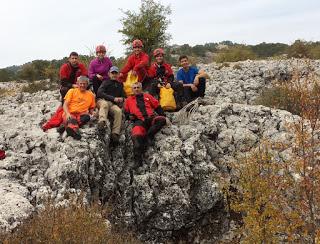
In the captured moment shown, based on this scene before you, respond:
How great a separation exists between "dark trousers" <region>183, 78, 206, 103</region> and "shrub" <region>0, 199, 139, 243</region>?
6678 millimetres

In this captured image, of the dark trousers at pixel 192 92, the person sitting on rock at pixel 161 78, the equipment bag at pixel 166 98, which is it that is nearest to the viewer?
the equipment bag at pixel 166 98

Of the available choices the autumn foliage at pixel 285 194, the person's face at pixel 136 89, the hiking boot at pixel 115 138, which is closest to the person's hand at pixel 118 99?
the person's face at pixel 136 89

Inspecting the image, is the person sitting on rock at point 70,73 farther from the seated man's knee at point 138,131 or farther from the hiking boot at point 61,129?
the seated man's knee at point 138,131

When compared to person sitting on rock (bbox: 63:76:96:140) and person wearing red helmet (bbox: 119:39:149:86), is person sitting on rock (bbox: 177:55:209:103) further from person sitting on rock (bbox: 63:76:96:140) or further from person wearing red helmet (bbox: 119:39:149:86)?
person sitting on rock (bbox: 63:76:96:140)

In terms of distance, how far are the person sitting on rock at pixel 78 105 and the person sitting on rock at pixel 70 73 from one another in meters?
0.86

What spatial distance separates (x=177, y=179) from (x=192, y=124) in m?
2.21

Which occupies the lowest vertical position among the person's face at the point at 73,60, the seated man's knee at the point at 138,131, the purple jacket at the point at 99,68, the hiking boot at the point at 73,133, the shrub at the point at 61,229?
the shrub at the point at 61,229

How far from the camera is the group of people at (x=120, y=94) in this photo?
1117 centimetres

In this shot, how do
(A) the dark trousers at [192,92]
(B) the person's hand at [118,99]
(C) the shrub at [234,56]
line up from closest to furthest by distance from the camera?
1. (B) the person's hand at [118,99]
2. (A) the dark trousers at [192,92]
3. (C) the shrub at [234,56]

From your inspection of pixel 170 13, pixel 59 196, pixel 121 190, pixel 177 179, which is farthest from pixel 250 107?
pixel 170 13

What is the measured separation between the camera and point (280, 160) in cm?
1187

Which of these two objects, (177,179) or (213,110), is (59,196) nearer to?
(177,179)

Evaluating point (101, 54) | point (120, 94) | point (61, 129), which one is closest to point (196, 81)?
point (120, 94)

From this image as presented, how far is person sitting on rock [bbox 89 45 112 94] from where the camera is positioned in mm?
12500
